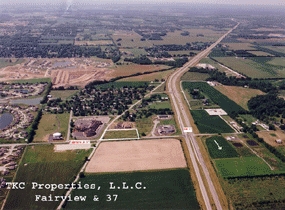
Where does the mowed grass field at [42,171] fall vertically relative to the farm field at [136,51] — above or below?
below

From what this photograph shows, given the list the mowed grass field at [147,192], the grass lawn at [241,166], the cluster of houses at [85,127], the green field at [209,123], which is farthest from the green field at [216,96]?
the cluster of houses at [85,127]

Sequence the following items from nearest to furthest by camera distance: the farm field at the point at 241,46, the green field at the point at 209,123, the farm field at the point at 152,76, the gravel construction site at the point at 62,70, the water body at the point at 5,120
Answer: the green field at the point at 209,123 → the water body at the point at 5,120 → the gravel construction site at the point at 62,70 → the farm field at the point at 152,76 → the farm field at the point at 241,46

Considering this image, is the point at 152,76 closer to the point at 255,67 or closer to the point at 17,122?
the point at 255,67

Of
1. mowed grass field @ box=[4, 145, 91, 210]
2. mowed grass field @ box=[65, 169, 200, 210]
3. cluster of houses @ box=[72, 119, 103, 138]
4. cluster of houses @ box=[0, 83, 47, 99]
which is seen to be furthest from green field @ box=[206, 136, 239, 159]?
cluster of houses @ box=[0, 83, 47, 99]

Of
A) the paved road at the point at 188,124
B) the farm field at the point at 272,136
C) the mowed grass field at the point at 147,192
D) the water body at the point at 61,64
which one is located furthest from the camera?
the water body at the point at 61,64

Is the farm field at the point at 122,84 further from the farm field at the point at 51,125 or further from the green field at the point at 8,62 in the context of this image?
the green field at the point at 8,62
